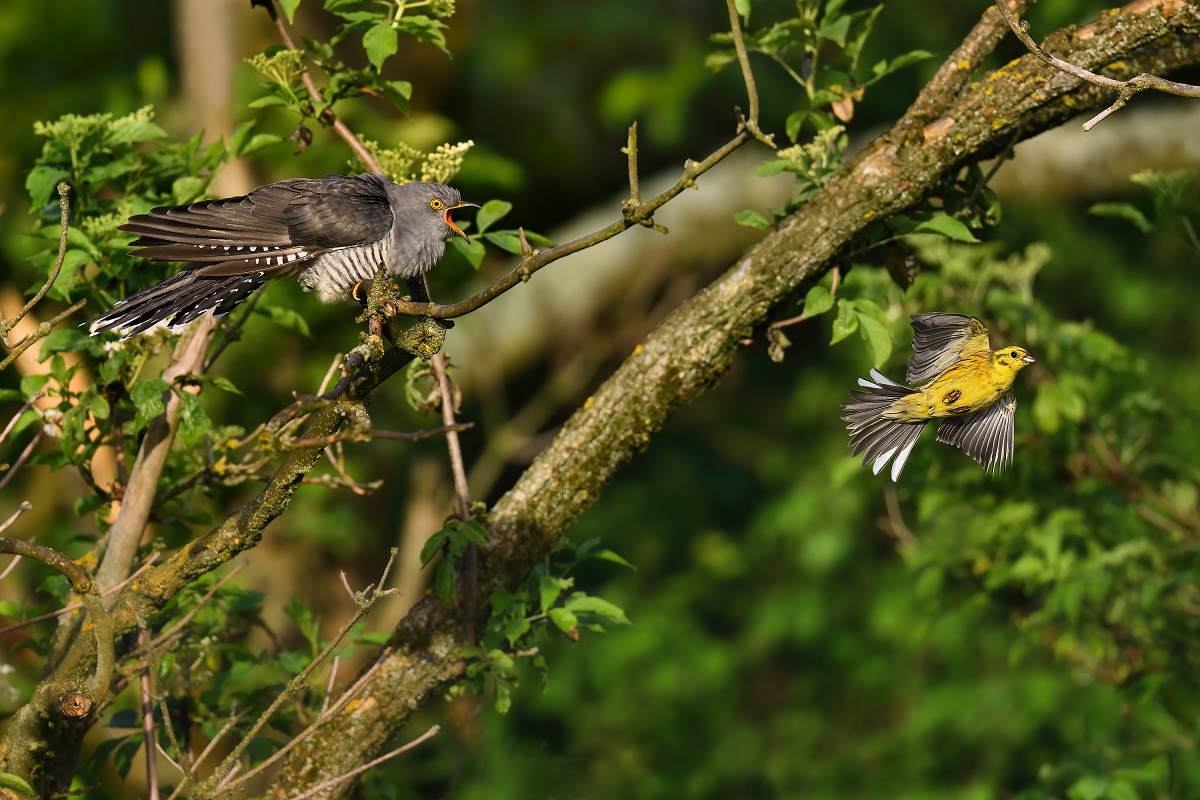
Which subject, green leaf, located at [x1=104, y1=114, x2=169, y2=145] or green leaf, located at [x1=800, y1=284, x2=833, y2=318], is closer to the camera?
green leaf, located at [x1=800, y1=284, x2=833, y2=318]

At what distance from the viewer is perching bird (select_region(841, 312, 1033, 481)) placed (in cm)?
314

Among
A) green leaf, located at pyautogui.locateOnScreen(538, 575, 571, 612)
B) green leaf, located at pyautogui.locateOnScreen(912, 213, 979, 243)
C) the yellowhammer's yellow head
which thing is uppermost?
green leaf, located at pyautogui.locateOnScreen(912, 213, 979, 243)

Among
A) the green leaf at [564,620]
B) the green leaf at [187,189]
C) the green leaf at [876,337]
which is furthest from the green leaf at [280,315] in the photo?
the green leaf at [876,337]

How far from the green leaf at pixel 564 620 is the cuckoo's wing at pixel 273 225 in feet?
3.50

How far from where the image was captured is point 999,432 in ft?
10.7

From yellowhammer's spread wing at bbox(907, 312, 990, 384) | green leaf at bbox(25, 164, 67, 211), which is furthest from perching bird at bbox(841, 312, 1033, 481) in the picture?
green leaf at bbox(25, 164, 67, 211)

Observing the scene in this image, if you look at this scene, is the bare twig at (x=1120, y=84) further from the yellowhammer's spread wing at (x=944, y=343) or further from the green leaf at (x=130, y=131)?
the green leaf at (x=130, y=131)

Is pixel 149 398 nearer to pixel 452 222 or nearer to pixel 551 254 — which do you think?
pixel 452 222

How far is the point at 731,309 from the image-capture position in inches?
133

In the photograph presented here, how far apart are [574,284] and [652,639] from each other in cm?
264

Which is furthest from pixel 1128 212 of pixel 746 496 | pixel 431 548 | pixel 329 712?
pixel 746 496

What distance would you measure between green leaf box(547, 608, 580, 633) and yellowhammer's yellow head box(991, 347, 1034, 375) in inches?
45.6

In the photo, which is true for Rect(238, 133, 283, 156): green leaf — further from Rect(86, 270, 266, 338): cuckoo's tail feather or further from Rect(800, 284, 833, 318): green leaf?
Rect(800, 284, 833, 318): green leaf

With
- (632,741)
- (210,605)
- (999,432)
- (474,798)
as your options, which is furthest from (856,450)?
(632,741)
